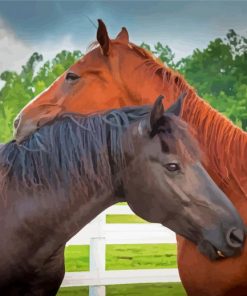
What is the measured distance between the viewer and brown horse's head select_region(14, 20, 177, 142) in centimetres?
164

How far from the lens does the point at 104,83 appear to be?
166cm

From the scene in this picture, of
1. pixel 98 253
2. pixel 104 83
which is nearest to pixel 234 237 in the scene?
pixel 104 83

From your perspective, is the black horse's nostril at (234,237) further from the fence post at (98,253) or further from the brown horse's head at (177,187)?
the fence post at (98,253)

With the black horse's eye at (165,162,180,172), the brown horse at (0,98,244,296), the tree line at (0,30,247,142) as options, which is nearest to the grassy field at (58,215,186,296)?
the tree line at (0,30,247,142)

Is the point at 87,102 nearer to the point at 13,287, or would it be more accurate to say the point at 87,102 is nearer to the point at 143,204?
the point at 143,204

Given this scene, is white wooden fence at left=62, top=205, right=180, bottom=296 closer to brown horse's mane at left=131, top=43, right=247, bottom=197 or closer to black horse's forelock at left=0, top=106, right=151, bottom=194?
brown horse's mane at left=131, top=43, right=247, bottom=197

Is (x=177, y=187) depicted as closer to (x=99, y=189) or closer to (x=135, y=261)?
(x=99, y=189)

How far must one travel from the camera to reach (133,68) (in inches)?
66.1

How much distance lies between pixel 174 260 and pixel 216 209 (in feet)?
4.18

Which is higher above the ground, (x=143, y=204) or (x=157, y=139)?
(x=157, y=139)

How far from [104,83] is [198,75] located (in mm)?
826

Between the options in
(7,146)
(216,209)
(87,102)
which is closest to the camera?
(216,209)

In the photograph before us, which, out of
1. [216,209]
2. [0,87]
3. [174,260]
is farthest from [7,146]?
[174,260]

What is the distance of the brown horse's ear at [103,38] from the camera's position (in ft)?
5.27
